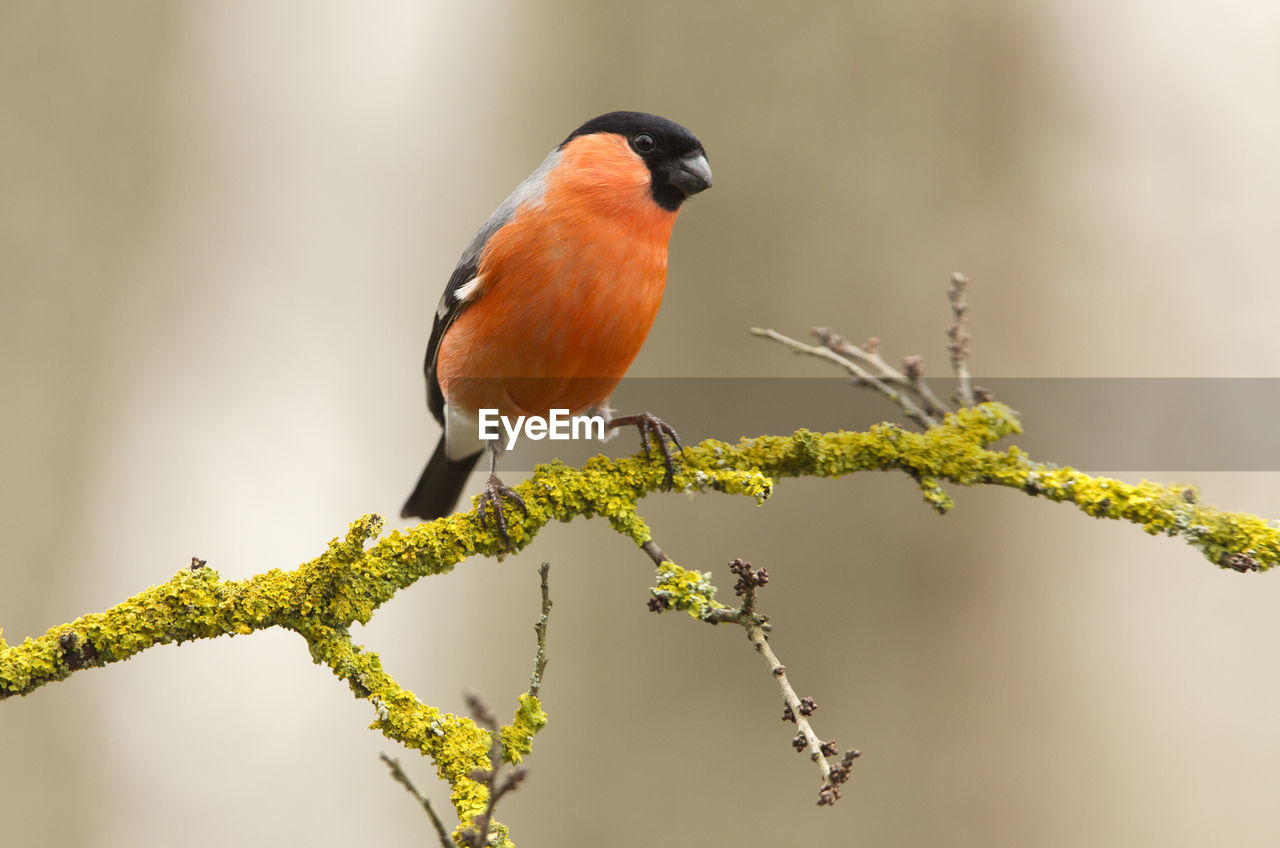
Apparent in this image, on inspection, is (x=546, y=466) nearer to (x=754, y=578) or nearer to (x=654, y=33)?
(x=754, y=578)

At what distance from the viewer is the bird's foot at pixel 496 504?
4.91 ft

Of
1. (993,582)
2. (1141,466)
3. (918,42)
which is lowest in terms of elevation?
(993,582)

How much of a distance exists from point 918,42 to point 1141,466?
164cm

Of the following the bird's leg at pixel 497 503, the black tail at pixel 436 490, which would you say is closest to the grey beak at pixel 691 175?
the bird's leg at pixel 497 503

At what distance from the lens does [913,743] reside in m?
3.22

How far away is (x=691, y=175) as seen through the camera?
187 centimetres

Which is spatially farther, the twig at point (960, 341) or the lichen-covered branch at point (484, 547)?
the twig at point (960, 341)

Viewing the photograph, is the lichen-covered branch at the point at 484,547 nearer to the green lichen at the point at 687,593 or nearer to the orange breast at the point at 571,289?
the green lichen at the point at 687,593

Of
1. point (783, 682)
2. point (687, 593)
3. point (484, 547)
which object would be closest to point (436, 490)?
point (484, 547)

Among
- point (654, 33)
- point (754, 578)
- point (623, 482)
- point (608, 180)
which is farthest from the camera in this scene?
point (654, 33)

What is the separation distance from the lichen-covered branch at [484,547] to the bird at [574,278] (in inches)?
5.6

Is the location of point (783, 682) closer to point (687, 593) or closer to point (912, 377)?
point (687, 593)

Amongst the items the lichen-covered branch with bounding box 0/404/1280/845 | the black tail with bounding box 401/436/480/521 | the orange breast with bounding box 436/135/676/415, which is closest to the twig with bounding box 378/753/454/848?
the lichen-covered branch with bounding box 0/404/1280/845

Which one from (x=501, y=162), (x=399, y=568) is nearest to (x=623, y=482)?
(x=399, y=568)
